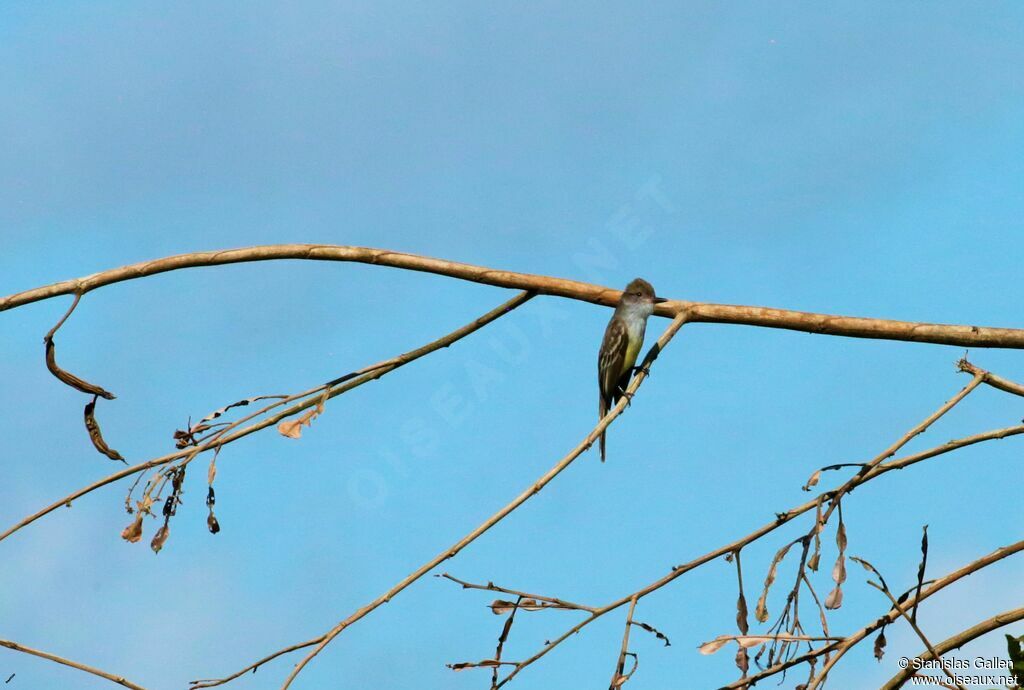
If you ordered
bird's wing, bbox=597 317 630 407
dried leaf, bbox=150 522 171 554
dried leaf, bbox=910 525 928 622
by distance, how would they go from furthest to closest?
bird's wing, bbox=597 317 630 407
dried leaf, bbox=150 522 171 554
dried leaf, bbox=910 525 928 622

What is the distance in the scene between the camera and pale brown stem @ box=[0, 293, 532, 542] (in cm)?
554

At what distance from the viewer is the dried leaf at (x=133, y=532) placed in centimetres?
586

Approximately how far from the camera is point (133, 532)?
19.3 ft

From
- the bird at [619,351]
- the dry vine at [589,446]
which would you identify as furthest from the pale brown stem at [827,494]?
the bird at [619,351]

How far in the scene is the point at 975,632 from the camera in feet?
Answer: 15.9

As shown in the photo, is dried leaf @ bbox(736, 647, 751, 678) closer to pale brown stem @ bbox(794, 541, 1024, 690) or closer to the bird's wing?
pale brown stem @ bbox(794, 541, 1024, 690)

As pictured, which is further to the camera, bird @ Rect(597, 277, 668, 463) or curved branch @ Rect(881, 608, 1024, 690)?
bird @ Rect(597, 277, 668, 463)

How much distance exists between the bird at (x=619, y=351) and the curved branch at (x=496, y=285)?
2303 mm

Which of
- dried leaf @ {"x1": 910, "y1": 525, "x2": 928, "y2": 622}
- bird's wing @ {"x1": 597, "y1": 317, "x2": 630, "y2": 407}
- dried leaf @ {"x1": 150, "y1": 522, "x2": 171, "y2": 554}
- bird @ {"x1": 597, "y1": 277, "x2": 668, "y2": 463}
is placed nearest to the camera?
dried leaf @ {"x1": 910, "y1": 525, "x2": 928, "y2": 622}

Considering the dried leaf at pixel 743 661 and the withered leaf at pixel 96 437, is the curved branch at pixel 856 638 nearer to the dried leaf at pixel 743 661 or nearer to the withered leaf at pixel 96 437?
the dried leaf at pixel 743 661

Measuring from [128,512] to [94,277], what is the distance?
4.33ft

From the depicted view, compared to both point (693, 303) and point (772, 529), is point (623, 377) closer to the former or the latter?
point (693, 303)

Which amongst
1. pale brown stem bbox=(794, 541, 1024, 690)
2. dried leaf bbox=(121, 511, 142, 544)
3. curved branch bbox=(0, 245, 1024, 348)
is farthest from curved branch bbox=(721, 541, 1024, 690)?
dried leaf bbox=(121, 511, 142, 544)

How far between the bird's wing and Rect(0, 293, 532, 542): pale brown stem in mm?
3164
